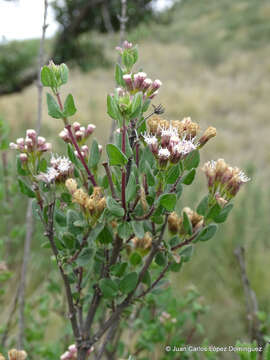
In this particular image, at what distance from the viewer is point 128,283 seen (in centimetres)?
66

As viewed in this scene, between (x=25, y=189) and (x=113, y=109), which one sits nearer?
(x=113, y=109)

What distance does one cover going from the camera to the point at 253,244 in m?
2.97

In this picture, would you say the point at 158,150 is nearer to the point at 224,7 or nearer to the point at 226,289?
the point at 226,289

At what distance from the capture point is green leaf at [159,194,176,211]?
58 cm

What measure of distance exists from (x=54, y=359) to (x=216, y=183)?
823 millimetres

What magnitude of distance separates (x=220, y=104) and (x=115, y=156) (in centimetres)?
935

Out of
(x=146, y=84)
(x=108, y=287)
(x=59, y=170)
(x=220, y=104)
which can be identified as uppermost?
(x=220, y=104)

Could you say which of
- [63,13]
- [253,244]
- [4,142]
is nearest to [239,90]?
[63,13]

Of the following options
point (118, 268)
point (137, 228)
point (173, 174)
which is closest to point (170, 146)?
point (173, 174)

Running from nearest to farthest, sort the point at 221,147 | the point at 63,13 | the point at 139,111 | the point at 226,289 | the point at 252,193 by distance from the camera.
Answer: the point at 139,111 < the point at 226,289 < the point at 252,193 < the point at 63,13 < the point at 221,147

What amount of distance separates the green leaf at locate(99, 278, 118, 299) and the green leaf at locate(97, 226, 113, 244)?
0.07 meters

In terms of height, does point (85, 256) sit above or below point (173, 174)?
below

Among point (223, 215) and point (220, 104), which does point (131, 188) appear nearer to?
point (223, 215)

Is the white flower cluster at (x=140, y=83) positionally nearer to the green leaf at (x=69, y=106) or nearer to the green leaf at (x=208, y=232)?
the green leaf at (x=69, y=106)
